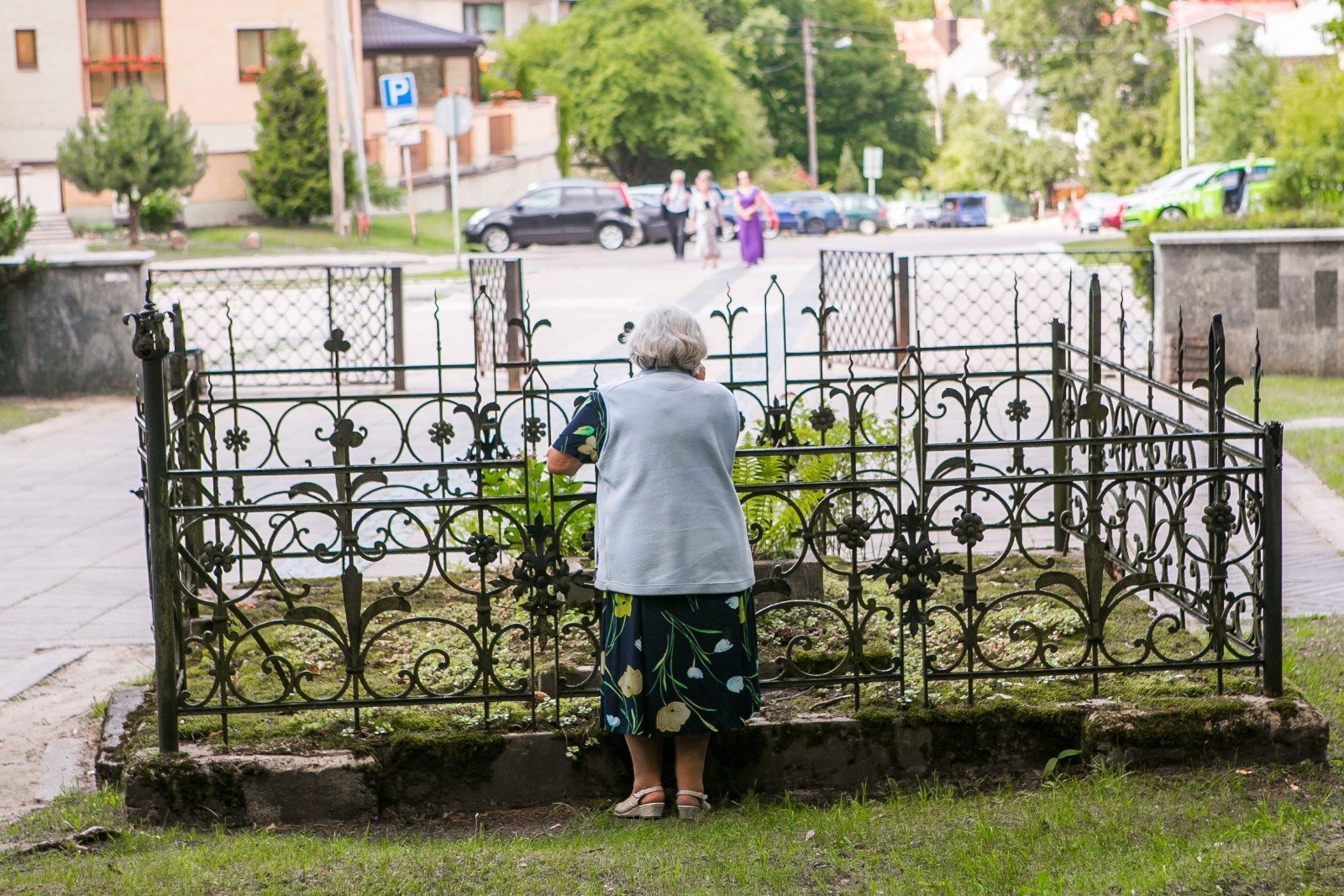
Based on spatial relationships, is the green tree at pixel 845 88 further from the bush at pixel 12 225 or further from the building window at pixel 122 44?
the bush at pixel 12 225

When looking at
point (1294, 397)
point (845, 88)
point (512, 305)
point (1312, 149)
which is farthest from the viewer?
point (845, 88)

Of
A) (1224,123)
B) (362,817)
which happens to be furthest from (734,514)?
(1224,123)

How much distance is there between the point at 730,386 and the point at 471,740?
208cm

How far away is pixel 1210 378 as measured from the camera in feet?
16.0

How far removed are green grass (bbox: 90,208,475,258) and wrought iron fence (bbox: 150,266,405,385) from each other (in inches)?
471

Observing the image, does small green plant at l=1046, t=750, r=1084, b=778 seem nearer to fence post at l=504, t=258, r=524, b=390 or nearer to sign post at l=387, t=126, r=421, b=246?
fence post at l=504, t=258, r=524, b=390

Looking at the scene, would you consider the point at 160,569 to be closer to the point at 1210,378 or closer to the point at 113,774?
the point at 113,774

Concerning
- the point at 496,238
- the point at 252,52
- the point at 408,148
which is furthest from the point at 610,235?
the point at 252,52

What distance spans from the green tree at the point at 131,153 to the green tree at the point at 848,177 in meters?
39.4

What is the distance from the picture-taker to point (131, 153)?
109 ft

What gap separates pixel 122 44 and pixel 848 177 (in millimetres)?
35545

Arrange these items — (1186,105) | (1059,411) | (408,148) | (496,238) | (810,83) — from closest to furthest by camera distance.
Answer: (1059,411) → (496,238) → (408,148) → (1186,105) → (810,83)

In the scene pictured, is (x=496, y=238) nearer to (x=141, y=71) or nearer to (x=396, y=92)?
(x=396, y=92)

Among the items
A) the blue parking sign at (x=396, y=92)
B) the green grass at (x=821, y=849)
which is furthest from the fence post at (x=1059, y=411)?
the blue parking sign at (x=396, y=92)
